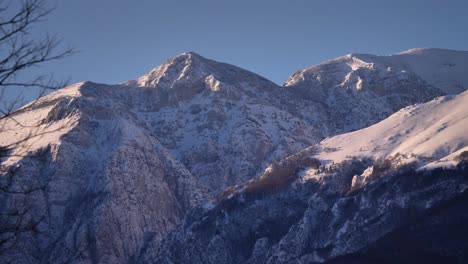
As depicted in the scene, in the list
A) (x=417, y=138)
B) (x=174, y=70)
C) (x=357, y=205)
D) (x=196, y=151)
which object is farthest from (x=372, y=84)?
(x=357, y=205)

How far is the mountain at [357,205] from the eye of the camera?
74.4 metres

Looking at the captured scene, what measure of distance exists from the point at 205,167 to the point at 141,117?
80.6 ft

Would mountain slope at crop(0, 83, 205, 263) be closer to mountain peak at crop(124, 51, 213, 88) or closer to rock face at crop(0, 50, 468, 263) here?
rock face at crop(0, 50, 468, 263)

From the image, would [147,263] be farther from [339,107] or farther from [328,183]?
[339,107]

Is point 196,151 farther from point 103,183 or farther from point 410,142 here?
point 410,142

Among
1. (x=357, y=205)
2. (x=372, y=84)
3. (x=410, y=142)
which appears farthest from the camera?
(x=372, y=84)

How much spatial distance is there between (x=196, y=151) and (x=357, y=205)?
4751 centimetres

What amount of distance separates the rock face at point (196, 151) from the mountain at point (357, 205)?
326 millimetres

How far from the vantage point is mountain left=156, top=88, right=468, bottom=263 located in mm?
74375

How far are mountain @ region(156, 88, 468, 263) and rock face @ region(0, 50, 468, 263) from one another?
1.07ft

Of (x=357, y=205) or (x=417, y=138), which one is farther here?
(x=417, y=138)

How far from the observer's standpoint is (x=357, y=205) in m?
82.5

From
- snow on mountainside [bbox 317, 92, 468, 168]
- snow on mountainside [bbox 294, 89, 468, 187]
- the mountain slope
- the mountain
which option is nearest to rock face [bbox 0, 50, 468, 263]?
the mountain slope

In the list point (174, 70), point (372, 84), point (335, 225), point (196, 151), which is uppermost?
point (174, 70)
